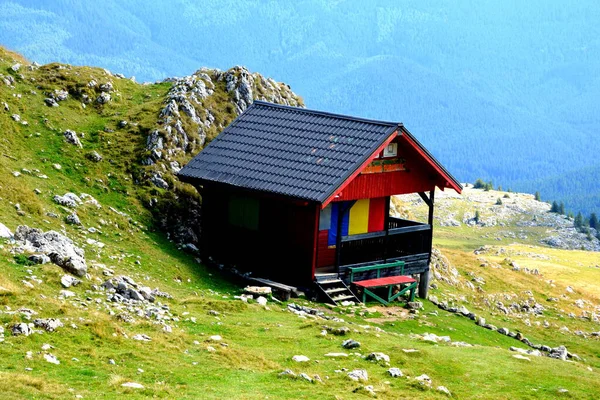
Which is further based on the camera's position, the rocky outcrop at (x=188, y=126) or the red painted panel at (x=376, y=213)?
the rocky outcrop at (x=188, y=126)

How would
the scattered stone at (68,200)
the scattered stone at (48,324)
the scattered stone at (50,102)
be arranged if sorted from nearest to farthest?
the scattered stone at (48,324) → the scattered stone at (68,200) → the scattered stone at (50,102)

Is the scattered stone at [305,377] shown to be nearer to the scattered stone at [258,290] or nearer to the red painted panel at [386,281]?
the scattered stone at [258,290]

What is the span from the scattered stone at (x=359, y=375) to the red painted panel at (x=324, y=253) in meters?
12.6

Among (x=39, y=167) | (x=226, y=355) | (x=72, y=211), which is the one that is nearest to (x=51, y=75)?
(x=39, y=167)

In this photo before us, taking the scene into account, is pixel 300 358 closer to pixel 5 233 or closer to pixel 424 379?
pixel 424 379

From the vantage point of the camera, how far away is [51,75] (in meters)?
41.1

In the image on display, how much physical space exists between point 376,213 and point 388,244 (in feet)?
4.11

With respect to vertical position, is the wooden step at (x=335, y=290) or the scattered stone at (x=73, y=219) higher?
the scattered stone at (x=73, y=219)

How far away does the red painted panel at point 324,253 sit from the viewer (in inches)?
1358

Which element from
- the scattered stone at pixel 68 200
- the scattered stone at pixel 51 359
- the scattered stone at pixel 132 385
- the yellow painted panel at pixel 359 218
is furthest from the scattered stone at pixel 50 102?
the scattered stone at pixel 132 385

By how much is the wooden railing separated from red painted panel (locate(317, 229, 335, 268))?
17.9 inches

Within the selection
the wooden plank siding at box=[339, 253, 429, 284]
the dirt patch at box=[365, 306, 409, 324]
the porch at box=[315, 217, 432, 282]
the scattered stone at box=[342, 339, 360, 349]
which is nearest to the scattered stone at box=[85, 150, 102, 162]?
the porch at box=[315, 217, 432, 282]

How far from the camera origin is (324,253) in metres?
34.7

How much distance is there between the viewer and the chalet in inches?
1323
